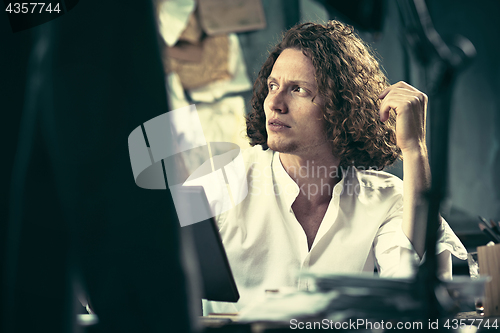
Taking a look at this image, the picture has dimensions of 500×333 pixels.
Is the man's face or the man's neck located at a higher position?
the man's face

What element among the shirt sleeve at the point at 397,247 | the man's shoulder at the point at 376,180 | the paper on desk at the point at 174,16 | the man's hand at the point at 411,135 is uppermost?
the paper on desk at the point at 174,16

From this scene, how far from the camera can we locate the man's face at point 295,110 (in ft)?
4.79

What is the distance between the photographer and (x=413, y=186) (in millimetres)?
1189

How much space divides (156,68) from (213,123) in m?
1.78

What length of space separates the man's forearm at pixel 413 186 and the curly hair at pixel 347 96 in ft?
1.06

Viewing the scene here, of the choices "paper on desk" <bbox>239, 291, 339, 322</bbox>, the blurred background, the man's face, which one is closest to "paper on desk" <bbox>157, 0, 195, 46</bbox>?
the man's face

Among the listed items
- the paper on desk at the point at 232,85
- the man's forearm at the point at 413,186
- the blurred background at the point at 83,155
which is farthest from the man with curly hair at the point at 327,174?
the blurred background at the point at 83,155

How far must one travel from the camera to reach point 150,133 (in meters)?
0.60

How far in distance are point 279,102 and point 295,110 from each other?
0.22 feet

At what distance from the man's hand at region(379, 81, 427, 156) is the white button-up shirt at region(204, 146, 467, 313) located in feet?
0.86

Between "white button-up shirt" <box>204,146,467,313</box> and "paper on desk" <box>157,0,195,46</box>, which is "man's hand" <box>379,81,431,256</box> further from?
"paper on desk" <box>157,0,195,46</box>

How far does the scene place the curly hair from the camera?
1.51 meters

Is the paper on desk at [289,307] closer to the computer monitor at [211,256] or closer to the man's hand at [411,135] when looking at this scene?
the computer monitor at [211,256]

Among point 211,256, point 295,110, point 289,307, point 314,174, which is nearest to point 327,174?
point 314,174
